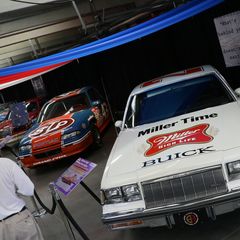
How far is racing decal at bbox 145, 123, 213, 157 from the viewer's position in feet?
11.6

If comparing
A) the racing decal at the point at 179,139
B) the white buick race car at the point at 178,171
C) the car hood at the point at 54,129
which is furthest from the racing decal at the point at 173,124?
the car hood at the point at 54,129

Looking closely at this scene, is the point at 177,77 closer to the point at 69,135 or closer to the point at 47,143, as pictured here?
the point at 69,135

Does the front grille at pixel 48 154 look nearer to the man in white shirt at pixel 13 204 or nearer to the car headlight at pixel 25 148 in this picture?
the car headlight at pixel 25 148

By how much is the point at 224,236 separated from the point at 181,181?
2.85 feet

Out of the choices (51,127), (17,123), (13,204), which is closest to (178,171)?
(13,204)

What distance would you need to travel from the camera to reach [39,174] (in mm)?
8117

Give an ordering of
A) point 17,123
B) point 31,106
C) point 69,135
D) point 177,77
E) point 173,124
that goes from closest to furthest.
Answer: point 173,124 → point 177,77 → point 69,135 → point 17,123 → point 31,106

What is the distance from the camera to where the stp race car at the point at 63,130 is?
7512 millimetres

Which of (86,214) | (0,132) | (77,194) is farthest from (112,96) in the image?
(86,214)

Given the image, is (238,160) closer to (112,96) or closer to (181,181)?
(181,181)

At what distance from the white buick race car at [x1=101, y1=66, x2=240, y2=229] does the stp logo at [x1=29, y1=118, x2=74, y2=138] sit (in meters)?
3.66

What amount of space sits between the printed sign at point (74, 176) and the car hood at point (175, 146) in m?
0.24

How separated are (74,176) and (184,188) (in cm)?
130

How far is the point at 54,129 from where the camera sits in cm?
775
